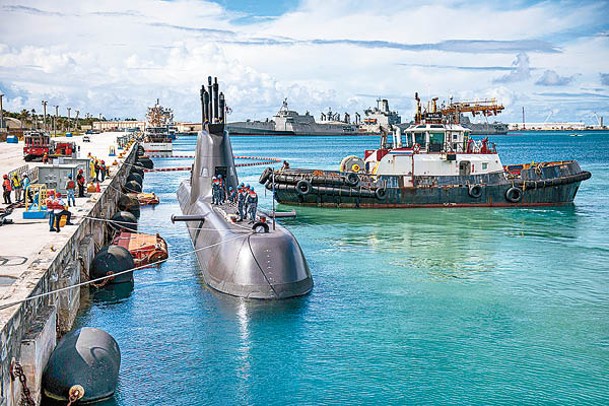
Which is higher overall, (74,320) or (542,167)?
(542,167)

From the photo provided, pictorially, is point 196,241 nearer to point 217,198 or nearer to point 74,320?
point 217,198

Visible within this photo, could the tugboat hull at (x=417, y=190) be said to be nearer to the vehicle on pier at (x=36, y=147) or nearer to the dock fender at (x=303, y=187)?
the dock fender at (x=303, y=187)

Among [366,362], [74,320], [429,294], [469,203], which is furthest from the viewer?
[469,203]

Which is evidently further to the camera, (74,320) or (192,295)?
(192,295)

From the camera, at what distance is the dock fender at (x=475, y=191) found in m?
41.7

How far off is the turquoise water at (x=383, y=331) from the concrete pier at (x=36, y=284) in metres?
1.74

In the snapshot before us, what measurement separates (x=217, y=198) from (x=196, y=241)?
1921 millimetres

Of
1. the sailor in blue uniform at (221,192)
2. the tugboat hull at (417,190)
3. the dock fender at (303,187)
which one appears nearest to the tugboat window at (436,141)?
the tugboat hull at (417,190)

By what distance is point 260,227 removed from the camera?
2100cm

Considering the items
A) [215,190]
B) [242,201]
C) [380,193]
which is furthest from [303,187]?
[242,201]

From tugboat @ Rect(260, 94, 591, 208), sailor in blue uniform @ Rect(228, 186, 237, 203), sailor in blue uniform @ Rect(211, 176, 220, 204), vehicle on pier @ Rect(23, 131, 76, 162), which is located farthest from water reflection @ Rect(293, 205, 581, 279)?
vehicle on pier @ Rect(23, 131, 76, 162)

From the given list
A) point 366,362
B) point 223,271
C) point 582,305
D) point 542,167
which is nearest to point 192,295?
point 223,271

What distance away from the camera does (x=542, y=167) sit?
42.8 meters

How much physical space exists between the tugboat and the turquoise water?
11254mm
